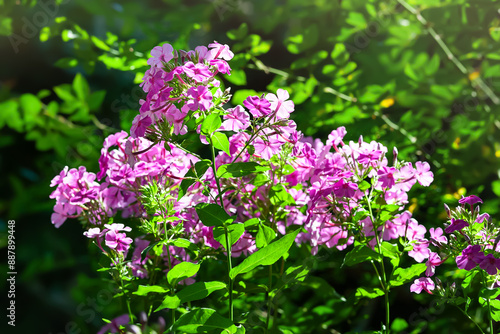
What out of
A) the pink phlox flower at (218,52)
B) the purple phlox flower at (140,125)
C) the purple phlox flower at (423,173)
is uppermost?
the pink phlox flower at (218,52)

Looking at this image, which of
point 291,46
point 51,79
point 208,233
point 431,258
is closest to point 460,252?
point 431,258

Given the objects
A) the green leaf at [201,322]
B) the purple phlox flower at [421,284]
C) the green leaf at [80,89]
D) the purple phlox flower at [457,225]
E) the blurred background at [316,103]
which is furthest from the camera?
the green leaf at [80,89]

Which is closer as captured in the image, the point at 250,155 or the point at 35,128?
the point at 250,155

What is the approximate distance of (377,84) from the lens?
1.95 m

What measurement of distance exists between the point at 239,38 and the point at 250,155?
834 mm

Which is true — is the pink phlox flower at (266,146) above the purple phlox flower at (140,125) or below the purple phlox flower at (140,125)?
below

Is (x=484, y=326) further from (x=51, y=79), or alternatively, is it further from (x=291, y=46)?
(x=51, y=79)

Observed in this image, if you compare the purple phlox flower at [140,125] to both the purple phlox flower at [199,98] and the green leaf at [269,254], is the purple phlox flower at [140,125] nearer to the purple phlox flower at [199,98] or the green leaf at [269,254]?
the purple phlox flower at [199,98]

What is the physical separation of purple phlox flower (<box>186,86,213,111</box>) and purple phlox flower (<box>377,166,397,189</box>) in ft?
1.22

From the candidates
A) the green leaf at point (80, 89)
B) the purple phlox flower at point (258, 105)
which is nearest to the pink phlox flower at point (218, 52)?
the purple phlox flower at point (258, 105)

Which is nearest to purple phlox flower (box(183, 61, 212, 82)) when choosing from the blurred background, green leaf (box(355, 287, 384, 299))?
green leaf (box(355, 287, 384, 299))

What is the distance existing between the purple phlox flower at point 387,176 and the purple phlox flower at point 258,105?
0.86 feet

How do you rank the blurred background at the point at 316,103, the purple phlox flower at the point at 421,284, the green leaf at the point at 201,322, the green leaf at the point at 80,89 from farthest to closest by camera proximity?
the green leaf at the point at 80,89 → the blurred background at the point at 316,103 → the purple phlox flower at the point at 421,284 → the green leaf at the point at 201,322

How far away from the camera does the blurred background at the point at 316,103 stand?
1.73 meters
